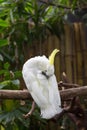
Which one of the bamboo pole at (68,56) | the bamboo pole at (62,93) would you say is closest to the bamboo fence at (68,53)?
the bamboo pole at (68,56)

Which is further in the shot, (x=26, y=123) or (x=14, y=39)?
(x=14, y=39)

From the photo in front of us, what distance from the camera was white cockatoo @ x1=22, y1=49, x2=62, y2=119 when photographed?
129cm

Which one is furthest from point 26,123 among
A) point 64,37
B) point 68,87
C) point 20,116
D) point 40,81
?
point 64,37

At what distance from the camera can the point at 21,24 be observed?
2496 millimetres

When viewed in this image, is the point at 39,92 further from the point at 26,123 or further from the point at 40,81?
the point at 26,123

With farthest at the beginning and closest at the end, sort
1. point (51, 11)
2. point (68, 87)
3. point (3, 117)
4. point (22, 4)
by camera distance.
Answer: point (51, 11) → point (22, 4) → point (3, 117) → point (68, 87)

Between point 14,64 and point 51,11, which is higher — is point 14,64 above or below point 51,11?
below

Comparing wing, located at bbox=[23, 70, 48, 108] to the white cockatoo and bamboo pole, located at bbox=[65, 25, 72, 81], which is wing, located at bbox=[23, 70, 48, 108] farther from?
bamboo pole, located at bbox=[65, 25, 72, 81]

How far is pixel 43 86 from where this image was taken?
1.31 metres

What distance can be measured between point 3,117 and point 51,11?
1032mm

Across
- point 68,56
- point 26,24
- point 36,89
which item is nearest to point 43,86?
point 36,89

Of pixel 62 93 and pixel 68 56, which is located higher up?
pixel 62 93

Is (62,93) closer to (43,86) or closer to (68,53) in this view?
(43,86)

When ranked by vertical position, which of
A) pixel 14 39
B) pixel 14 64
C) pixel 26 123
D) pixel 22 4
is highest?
pixel 22 4
